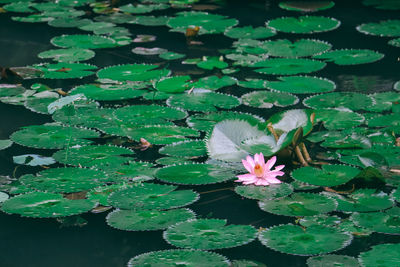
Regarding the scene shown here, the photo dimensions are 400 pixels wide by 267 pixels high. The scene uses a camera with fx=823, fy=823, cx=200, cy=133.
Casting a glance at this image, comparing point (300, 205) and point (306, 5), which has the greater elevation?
point (306, 5)

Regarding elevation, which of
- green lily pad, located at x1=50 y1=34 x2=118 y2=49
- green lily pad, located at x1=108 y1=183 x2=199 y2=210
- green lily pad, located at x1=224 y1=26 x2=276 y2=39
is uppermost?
green lily pad, located at x1=224 y1=26 x2=276 y2=39

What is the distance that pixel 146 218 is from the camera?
2525mm

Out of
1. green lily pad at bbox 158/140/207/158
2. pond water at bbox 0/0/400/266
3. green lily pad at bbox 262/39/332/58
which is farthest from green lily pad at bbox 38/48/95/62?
green lily pad at bbox 158/140/207/158

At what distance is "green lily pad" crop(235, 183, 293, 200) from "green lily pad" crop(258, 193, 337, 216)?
0.8 inches

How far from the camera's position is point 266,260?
2.33 metres

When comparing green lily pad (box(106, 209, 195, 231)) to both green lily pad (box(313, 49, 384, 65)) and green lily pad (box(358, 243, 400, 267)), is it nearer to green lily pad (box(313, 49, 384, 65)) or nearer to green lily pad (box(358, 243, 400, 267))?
green lily pad (box(358, 243, 400, 267))

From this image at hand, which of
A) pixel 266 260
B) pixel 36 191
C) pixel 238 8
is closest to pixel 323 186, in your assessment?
pixel 266 260

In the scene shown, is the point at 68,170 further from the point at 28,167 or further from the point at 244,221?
the point at 244,221

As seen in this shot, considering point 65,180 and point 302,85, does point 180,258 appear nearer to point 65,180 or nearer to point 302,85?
point 65,180

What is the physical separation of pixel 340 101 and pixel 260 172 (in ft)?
3.12

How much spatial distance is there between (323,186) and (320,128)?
0.57 meters

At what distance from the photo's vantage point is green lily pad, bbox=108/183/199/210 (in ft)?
8.48

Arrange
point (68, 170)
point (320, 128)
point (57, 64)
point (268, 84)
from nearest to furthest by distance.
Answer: point (68, 170) < point (320, 128) < point (268, 84) < point (57, 64)

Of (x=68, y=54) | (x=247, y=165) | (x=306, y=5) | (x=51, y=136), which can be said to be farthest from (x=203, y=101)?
(x=306, y=5)
